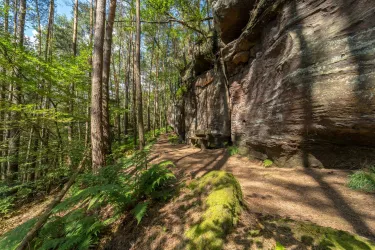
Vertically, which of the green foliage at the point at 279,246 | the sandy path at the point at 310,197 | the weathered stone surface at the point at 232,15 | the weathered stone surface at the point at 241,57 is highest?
the weathered stone surface at the point at 232,15

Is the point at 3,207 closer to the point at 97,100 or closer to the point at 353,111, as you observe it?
the point at 97,100

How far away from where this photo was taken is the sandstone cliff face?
3613mm

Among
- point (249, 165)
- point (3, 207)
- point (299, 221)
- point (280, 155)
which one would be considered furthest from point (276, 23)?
point (3, 207)

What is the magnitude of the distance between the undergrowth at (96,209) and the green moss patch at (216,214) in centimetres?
104

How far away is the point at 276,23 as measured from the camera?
5.84m

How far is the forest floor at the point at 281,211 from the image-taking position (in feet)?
7.54

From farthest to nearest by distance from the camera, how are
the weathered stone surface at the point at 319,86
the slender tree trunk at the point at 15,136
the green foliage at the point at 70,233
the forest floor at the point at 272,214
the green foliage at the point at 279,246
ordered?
the slender tree trunk at the point at 15,136 → the weathered stone surface at the point at 319,86 → the green foliage at the point at 70,233 → the forest floor at the point at 272,214 → the green foliage at the point at 279,246

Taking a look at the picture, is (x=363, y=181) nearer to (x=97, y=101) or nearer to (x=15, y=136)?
(x=97, y=101)

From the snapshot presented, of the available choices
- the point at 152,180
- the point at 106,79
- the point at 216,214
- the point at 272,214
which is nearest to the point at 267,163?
the point at 272,214

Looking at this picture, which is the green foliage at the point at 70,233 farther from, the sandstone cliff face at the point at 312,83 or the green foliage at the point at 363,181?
the sandstone cliff face at the point at 312,83

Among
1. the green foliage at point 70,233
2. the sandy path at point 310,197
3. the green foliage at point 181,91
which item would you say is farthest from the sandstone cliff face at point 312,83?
the green foliage at point 181,91

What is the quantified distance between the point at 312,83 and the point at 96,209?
6797 mm

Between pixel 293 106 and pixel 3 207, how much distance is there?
38.4ft

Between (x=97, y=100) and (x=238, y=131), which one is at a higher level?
(x=97, y=100)
